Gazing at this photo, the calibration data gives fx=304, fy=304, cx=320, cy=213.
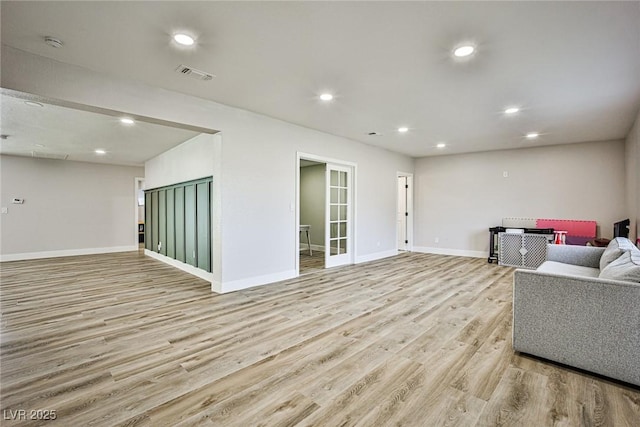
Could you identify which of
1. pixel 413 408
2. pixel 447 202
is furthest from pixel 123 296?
pixel 447 202

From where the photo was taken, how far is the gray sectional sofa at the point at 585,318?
2.01 m

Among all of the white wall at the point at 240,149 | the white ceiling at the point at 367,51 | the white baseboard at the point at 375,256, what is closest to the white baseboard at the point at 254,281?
the white wall at the point at 240,149

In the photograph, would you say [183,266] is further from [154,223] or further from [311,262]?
[311,262]

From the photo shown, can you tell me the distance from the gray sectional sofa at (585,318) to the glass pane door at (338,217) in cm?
378

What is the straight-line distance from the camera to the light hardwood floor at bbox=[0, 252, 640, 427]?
1762mm

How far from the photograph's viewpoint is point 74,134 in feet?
17.1

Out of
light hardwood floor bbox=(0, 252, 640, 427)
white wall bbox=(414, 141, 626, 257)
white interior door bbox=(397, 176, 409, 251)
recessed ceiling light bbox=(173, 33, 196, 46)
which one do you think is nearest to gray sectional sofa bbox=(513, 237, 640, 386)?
light hardwood floor bbox=(0, 252, 640, 427)

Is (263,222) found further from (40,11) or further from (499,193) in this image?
(499,193)

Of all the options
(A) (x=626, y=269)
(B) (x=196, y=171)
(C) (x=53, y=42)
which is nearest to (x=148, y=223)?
(B) (x=196, y=171)

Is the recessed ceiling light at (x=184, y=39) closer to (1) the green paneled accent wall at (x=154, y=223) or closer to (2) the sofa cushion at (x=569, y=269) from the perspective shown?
(2) the sofa cushion at (x=569, y=269)

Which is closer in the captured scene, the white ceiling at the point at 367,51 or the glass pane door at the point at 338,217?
the white ceiling at the point at 367,51

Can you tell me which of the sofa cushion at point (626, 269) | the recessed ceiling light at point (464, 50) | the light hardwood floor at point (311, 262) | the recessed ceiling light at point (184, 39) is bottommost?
the light hardwood floor at point (311, 262)

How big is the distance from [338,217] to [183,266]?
319cm

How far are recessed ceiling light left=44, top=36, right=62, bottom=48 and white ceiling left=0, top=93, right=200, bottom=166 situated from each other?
3.98 ft
